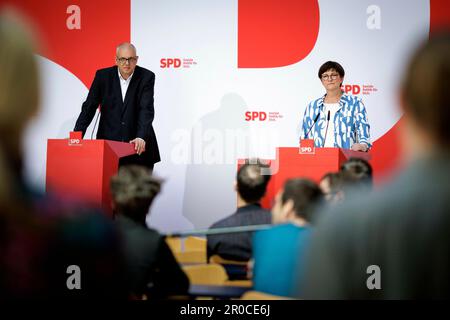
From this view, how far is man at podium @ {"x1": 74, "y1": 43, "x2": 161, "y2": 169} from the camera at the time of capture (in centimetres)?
634

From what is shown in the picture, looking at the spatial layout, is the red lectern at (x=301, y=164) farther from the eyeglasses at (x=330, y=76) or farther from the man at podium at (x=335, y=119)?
the eyeglasses at (x=330, y=76)

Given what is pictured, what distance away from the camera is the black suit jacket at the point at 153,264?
2.52 metres

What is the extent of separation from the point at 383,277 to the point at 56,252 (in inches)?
21.4

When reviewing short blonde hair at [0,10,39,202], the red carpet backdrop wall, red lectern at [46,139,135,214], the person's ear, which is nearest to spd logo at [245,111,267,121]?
the red carpet backdrop wall

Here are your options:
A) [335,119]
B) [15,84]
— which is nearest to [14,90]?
[15,84]

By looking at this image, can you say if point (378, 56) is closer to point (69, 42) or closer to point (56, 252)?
point (69, 42)

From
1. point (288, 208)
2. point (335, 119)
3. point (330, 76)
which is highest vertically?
point (330, 76)

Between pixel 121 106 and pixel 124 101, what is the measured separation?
0.06m

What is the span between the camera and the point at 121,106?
6.40 meters

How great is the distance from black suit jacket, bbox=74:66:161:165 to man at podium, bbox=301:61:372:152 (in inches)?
60.3

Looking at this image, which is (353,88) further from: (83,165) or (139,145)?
(83,165)

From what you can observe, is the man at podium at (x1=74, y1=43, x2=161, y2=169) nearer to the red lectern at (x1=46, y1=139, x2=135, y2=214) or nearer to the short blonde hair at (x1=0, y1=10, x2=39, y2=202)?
the red lectern at (x1=46, y1=139, x2=135, y2=214)

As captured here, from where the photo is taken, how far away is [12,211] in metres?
1.04
